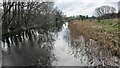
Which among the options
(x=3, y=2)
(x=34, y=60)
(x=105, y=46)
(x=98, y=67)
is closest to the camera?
(x=98, y=67)

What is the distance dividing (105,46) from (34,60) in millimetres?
4096

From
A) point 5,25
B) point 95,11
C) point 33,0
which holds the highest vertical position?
point 33,0

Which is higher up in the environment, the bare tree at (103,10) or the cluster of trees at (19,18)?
the cluster of trees at (19,18)

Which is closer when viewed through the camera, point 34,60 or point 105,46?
point 34,60

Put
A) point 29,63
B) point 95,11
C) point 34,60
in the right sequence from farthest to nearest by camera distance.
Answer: point 95,11
point 34,60
point 29,63

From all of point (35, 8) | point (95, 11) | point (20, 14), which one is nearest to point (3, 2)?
point (20, 14)

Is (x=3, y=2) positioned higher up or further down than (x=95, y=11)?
higher up

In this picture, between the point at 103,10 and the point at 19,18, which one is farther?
the point at 103,10

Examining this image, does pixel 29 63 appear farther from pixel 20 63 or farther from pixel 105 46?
pixel 105 46

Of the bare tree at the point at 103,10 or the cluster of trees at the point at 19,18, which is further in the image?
the bare tree at the point at 103,10

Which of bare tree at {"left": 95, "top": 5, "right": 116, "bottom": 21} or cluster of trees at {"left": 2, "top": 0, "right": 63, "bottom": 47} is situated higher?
cluster of trees at {"left": 2, "top": 0, "right": 63, "bottom": 47}

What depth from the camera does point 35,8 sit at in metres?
32.5

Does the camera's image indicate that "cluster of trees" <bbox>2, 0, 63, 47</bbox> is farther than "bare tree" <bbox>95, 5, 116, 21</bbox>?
No

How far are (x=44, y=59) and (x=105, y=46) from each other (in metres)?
3.55
